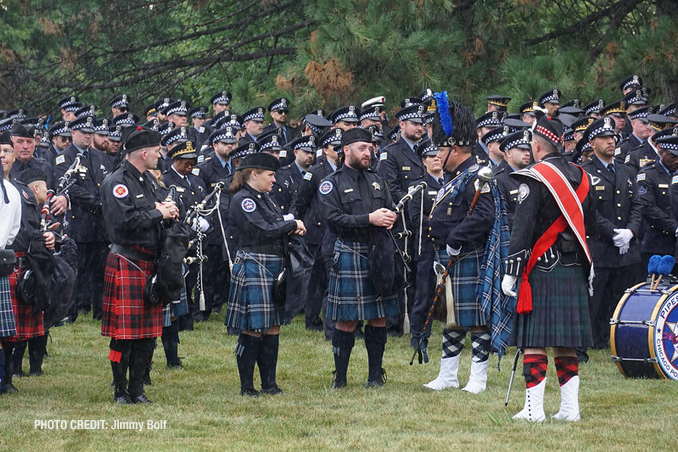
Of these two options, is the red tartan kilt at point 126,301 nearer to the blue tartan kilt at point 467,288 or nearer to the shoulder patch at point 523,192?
the blue tartan kilt at point 467,288

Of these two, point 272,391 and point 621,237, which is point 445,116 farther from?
point 621,237

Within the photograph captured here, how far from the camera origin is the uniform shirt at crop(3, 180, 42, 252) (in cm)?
788

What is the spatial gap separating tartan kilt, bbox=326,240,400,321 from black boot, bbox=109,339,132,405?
1.51m

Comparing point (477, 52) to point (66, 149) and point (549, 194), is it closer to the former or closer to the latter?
point (66, 149)

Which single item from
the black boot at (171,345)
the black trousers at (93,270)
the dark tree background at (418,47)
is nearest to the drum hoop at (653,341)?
the black boot at (171,345)

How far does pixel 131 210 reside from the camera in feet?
23.6

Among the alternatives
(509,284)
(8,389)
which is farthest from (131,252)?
(509,284)

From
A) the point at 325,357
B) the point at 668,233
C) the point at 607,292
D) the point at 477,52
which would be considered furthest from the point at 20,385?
the point at 477,52

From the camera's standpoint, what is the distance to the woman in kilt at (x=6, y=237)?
666cm

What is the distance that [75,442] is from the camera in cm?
632

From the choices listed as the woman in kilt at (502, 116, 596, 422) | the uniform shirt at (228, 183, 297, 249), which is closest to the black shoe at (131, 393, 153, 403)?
the uniform shirt at (228, 183, 297, 249)

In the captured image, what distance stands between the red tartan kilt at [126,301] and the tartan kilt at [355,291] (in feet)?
4.57

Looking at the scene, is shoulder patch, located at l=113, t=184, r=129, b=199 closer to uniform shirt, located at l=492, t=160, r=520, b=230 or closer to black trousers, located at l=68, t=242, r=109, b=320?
uniform shirt, located at l=492, t=160, r=520, b=230

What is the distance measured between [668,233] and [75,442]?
608cm
